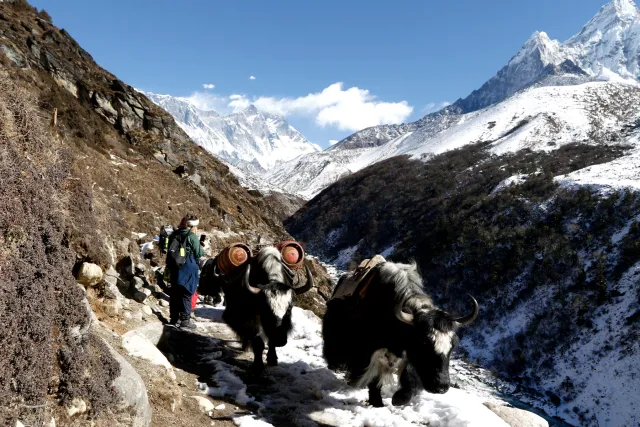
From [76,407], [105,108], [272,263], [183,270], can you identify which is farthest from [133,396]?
[105,108]

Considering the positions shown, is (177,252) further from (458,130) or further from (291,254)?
(458,130)

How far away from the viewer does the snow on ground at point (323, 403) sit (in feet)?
15.4

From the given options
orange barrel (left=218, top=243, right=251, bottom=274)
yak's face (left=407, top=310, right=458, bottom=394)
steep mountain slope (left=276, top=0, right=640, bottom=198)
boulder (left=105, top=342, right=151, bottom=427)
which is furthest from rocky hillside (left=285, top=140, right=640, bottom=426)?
steep mountain slope (left=276, top=0, right=640, bottom=198)

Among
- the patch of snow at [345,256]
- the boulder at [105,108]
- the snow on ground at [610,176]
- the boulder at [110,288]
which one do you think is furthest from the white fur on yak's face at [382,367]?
the patch of snow at [345,256]

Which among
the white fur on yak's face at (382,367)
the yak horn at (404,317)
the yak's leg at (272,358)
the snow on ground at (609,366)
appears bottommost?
the snow on ground at (609,366)

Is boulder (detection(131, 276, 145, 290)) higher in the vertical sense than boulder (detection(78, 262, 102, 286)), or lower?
lower

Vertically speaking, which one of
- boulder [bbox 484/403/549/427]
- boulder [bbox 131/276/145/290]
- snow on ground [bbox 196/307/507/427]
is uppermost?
boulder [bbox 131/276/145/290]

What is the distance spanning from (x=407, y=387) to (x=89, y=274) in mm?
3983

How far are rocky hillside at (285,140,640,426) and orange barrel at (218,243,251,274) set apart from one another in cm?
1080

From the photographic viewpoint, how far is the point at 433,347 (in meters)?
4.54

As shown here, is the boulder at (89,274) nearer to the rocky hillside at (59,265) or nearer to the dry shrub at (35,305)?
the rocky hillside at (59,265)

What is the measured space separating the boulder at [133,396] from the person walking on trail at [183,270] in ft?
10.0

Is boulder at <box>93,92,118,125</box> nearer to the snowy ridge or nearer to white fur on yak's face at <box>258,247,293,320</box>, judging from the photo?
white fur on yak's face at <box>258,247,293,320</box>

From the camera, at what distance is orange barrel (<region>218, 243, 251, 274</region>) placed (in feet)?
23.4
